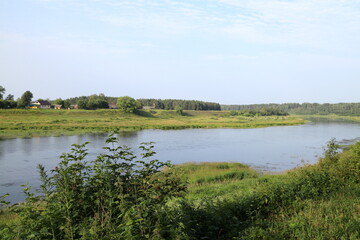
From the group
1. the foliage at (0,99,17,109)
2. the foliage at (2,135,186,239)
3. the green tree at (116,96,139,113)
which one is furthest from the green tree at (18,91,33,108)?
the foliage at (2,135,186,239)

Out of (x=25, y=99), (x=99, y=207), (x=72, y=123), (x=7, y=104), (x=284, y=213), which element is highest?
(x=25, y=99)

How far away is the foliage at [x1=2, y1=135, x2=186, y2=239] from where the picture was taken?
4.40 m

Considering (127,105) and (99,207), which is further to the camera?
(127,105)

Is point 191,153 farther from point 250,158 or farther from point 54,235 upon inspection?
point 54,235

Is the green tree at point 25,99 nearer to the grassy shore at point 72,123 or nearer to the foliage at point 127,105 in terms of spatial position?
the grassy shore at point 72,123

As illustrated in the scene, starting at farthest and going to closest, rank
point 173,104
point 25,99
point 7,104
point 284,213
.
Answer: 1. point 173,104
2. point 25,99
3. point 7,104
4. point 284,213

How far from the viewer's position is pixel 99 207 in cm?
502

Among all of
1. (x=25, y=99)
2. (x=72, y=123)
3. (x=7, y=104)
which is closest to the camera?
(x=72, y=123)

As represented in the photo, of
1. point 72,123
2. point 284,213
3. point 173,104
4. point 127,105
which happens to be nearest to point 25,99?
point 127,105

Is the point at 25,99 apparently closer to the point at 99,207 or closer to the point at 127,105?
the point at 127,105

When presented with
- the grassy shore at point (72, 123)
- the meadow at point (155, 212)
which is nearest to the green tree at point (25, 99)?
the grassy shore at point (72, 123)

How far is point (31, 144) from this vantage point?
34.4m

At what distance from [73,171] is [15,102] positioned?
9166 centimetres

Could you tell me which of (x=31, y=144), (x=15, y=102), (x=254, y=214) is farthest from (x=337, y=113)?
(x=254, y=214)
